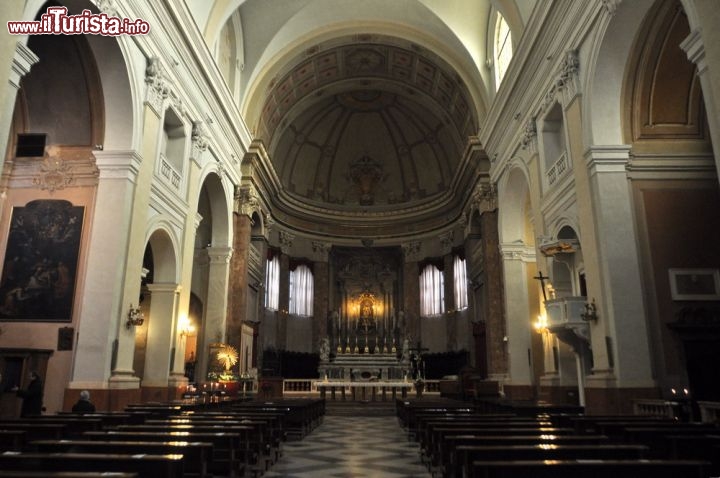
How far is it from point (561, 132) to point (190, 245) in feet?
29.3

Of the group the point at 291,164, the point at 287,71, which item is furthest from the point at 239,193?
the point at 291,164

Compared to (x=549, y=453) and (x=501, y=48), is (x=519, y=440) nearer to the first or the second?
(x=549, y=453)

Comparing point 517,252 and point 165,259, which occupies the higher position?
point 517,252

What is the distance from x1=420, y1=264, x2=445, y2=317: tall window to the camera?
24.7 metres

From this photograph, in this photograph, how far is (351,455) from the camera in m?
7.10

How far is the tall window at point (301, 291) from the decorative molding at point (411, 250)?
4.69 m

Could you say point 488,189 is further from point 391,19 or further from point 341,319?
point 341,319

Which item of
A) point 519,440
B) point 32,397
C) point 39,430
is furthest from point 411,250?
point 519,440

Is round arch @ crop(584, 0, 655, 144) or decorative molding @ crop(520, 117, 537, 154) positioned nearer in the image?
round arch @ crop(584, 0, 655, 144)

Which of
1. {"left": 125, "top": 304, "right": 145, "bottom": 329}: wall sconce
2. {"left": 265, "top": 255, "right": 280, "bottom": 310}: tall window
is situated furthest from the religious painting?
{"left": 265, "top": 255, "right": 280, "bottom": 310}: tall window

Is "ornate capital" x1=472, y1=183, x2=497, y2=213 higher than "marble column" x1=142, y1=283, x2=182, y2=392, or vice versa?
"ornate capital" x1=472, y1=183, x2=497, y2=213

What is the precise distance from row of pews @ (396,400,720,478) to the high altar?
1804 cm

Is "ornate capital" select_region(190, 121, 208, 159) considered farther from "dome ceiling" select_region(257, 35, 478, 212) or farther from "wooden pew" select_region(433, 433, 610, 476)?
"wooden pew" select_region(433, 433, 610, 476)

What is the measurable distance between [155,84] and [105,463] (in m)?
8.87
